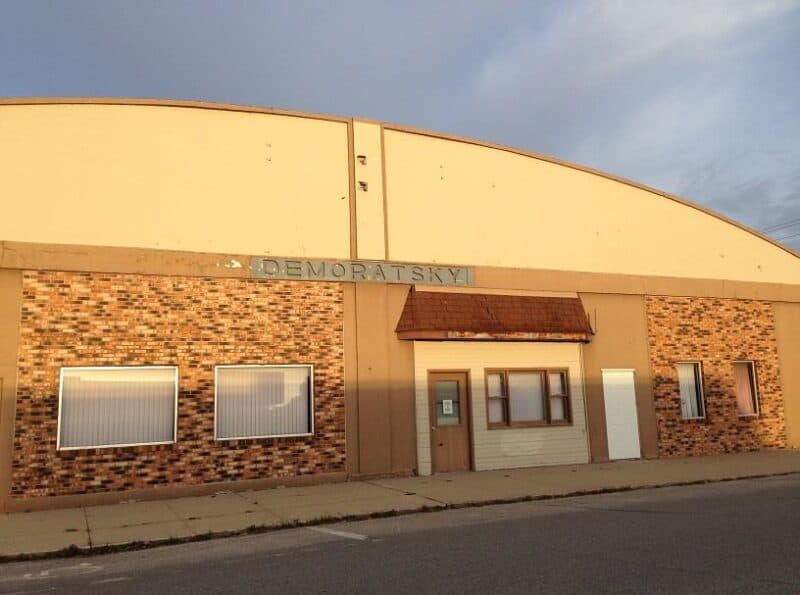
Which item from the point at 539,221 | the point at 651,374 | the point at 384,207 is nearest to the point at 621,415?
the point at 651,374

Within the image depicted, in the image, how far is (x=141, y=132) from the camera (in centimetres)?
1366

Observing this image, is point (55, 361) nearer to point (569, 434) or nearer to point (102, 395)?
point (102, 395)

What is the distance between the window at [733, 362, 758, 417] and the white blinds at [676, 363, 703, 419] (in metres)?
1.38

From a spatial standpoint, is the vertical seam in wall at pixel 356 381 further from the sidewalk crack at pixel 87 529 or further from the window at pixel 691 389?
the window at pixel 691 389

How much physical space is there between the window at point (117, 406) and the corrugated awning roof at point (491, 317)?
16.0 ft

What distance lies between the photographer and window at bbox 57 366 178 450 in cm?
1228

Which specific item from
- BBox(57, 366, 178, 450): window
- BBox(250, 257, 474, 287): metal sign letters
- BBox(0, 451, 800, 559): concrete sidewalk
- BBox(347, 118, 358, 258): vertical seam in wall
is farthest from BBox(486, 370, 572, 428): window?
BBox(57, 366, 178, 450): window

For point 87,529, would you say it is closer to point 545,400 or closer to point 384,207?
point 384,207

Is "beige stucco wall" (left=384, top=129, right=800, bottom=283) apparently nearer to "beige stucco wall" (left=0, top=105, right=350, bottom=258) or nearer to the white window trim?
"beige stucco wall" (left=0, top=105, right=350, bottom=258)

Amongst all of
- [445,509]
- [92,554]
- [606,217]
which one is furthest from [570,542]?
[606,217]

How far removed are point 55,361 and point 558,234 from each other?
11254mm

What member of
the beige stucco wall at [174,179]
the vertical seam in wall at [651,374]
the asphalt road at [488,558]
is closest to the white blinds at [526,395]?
the vertical seam in wall at [651,374]

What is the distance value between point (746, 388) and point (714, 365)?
1517mm

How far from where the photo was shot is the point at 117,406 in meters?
12.6
